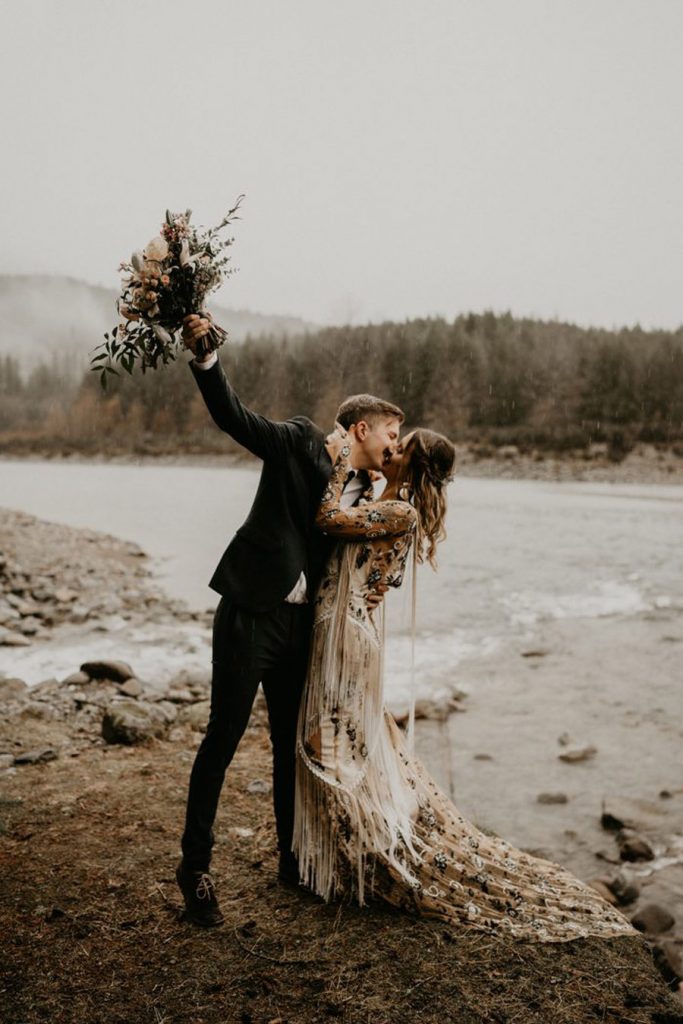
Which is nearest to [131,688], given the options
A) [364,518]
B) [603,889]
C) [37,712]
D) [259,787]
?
[37,712]

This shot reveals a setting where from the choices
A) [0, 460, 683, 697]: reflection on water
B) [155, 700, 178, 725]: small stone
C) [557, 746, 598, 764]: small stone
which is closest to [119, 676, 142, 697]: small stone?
[155, 700, 178, 725]: small stone

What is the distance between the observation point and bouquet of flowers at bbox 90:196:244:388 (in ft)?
9.47

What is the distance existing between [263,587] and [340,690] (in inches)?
24.0

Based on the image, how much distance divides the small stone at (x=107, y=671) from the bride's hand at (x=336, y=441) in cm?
517

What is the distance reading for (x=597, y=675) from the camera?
9633mm

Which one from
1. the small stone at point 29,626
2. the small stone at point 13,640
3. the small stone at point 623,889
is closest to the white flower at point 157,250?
the small stone at point 623,889

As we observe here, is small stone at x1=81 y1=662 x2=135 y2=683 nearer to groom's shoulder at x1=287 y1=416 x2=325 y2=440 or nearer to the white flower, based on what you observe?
groom's shoulder at x1=287 y1=416 x2=325 y2=440

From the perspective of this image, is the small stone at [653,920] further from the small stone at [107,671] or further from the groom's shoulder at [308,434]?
the small stone at [107,671]

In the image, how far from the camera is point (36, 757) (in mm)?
5488

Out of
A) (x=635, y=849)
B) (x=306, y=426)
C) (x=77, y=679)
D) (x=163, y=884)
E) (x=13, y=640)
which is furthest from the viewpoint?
(x=13, y=640)

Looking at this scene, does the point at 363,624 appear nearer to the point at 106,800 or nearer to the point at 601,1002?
the point at 601,1002

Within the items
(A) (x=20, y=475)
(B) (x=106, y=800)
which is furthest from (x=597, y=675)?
(A) (x=20, y=475)

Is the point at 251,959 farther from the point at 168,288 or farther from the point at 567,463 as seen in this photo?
the point at 567,463

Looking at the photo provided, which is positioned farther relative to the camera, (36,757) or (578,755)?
(578,755)
